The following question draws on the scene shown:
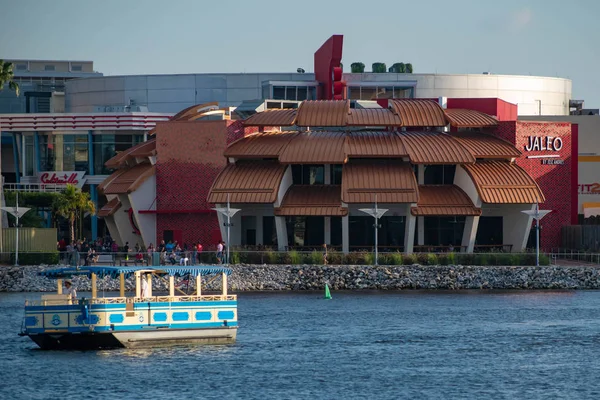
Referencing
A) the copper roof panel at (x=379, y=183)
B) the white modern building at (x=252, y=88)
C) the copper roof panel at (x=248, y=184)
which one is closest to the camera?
the copper roof panel at (x=379, y=183)

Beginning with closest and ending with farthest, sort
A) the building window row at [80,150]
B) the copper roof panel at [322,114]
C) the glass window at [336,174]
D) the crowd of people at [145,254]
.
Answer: the crowd of people at [145,254], the copper roof panel at [322,114], the glass window at [336,174], the building window row at [80,150]

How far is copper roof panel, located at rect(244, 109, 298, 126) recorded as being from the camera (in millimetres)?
99688

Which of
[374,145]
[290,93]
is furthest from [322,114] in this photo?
[290,93]

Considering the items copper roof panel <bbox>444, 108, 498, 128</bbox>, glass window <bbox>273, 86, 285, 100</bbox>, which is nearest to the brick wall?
copper roof panel <bbox>444, 108, 498, 128</bbox>

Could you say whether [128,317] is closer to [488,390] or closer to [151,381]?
[151,381]

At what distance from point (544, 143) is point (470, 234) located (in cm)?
1124

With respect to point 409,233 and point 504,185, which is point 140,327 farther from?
point 504,185

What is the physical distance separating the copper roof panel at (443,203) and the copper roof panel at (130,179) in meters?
21.2

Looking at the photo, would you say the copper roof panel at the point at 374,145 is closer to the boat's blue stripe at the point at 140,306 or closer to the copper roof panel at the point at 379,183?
the copper roof panel at the point at 379,183

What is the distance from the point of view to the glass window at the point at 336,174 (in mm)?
100938

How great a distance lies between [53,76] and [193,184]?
86.0 m

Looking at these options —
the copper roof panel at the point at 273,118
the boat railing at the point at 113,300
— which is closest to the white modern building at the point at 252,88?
the copper roof panel at the point at 273,118

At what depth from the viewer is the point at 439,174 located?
100750 millimetres

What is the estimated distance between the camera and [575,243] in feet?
325
